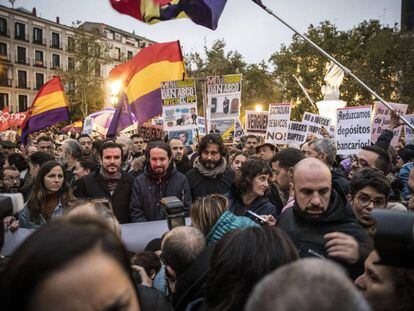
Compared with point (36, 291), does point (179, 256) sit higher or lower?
lower

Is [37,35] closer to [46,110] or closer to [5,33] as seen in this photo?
[5,33]

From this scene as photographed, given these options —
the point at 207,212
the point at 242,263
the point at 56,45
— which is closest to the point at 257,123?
the point at 207,212

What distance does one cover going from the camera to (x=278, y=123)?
7.76 metres

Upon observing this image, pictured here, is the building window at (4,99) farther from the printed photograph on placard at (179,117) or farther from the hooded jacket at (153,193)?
the hooded jacket at (153,193)

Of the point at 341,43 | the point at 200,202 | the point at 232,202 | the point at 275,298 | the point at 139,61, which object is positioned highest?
the point at 341,43

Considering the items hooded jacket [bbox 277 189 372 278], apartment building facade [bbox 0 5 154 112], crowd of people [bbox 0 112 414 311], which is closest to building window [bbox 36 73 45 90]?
apartment building facade [bbox 0 5 154 112]

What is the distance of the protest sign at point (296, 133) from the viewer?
7367 millimetres

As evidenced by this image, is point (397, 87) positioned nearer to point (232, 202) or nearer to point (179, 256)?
point (232, 202)

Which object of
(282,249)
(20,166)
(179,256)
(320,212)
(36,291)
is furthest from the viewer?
(20,166)

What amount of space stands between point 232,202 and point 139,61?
4.82 m

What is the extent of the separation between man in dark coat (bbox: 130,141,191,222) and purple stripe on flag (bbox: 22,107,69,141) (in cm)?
555

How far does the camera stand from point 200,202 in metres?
2.59

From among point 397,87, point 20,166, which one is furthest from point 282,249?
point 397,87

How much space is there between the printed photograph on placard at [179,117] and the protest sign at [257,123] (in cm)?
240
